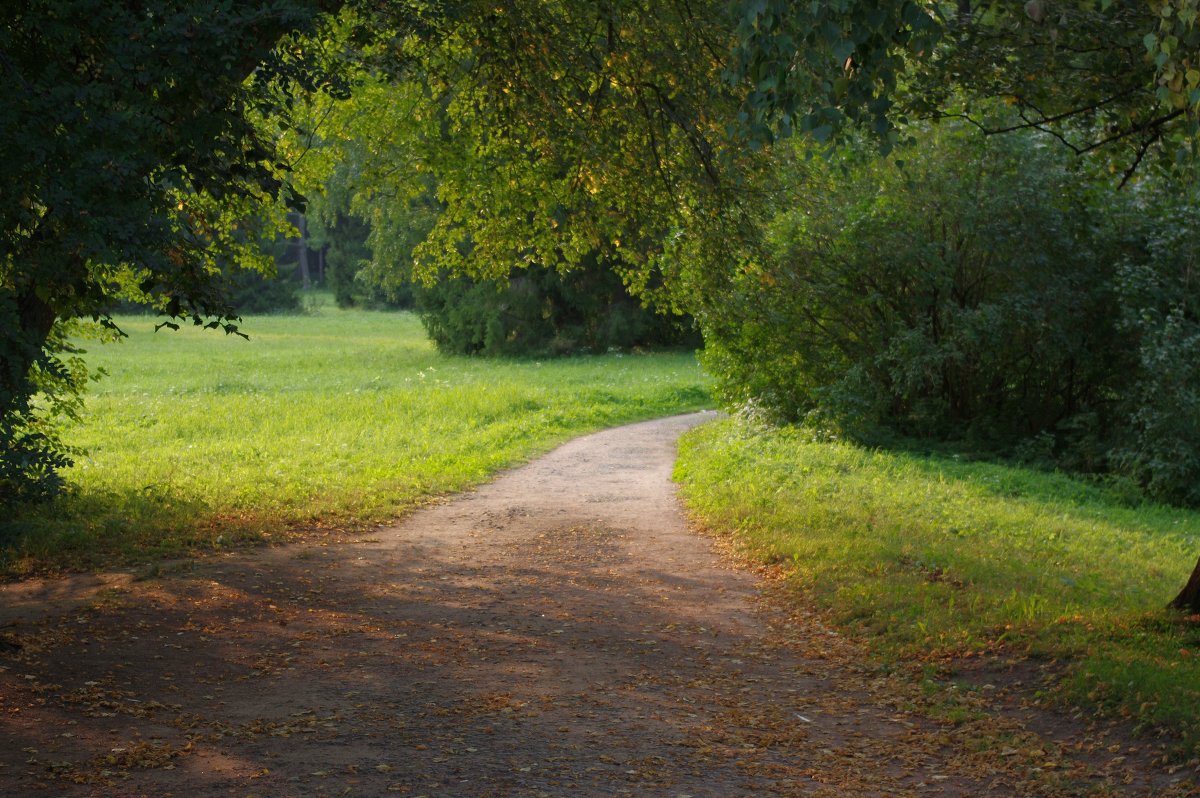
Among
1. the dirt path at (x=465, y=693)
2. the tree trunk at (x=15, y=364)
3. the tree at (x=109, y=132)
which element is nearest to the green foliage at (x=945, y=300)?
the dirt path at (x=465, y=693)

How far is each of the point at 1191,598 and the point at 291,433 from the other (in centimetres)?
1506

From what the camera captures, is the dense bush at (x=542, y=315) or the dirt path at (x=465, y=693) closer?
the dirt path at (x=465, y=693)

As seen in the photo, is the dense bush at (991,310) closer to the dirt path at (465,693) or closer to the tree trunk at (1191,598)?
the dirt path at (465,693)

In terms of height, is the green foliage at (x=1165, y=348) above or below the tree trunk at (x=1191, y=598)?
above

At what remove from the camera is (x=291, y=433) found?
19656 millimetres

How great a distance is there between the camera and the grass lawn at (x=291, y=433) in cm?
1148

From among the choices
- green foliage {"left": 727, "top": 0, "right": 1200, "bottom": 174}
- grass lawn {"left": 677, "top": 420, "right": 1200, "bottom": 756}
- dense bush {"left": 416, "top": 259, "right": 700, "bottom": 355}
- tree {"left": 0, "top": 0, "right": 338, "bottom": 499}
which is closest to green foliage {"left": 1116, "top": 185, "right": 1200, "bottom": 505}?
grass lawn {"left": 677, "top": 420, "right": 1200, "bottom": 756}

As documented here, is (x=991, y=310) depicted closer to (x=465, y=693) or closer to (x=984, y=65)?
(x=984, y=65)

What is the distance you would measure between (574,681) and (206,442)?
42.5ft

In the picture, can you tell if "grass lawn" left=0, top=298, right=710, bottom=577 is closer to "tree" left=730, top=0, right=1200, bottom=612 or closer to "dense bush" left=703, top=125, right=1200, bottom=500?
"dense bush" left=703, top=125, right=1200, bottom=500

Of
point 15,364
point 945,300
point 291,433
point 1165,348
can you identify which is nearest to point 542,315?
point 291,433

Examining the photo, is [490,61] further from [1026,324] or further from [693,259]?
[1026,324]

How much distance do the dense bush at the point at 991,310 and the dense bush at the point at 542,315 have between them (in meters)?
19.9

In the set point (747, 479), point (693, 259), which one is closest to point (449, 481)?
point (747, 479)
